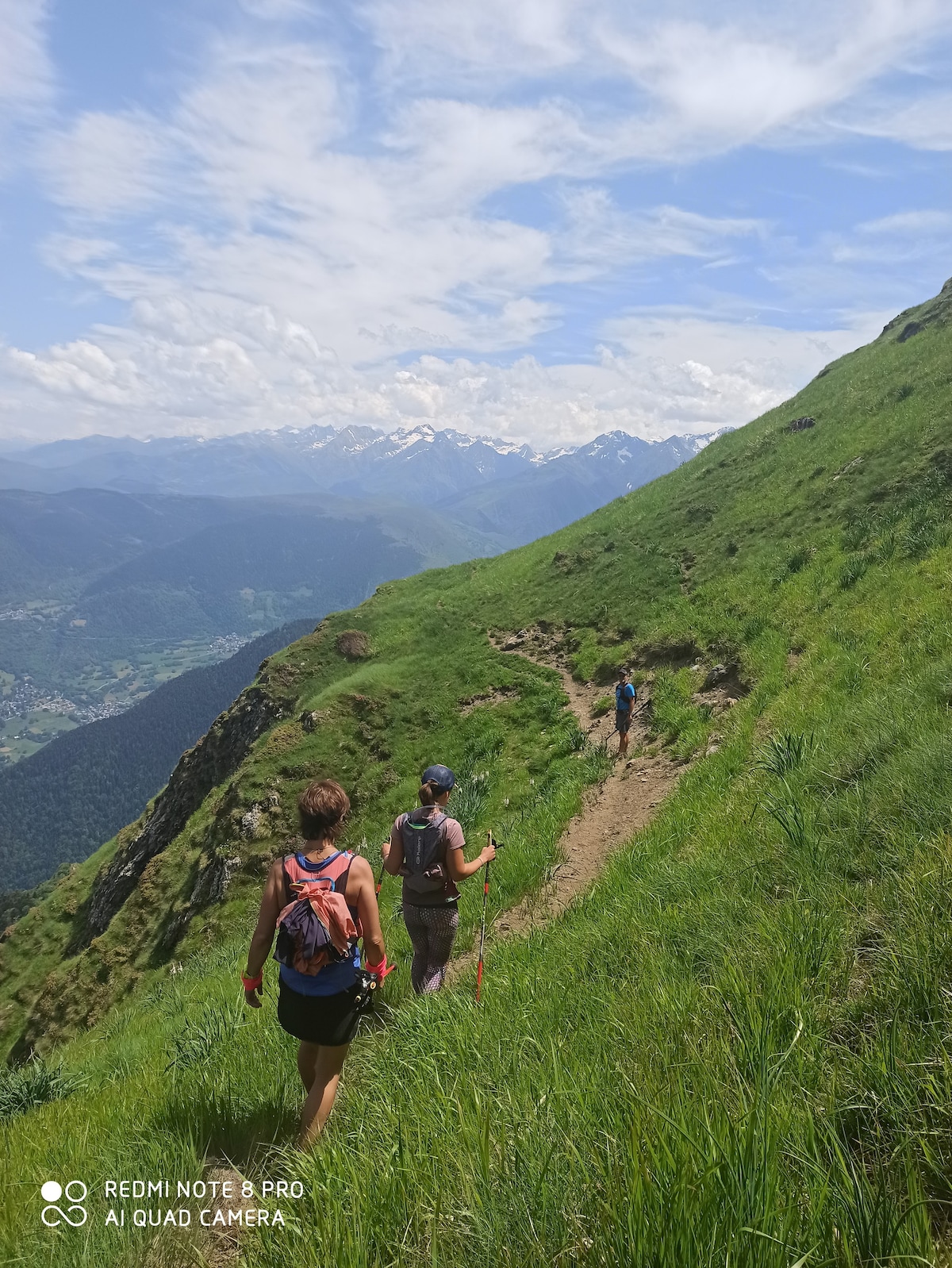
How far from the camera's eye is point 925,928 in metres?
3.01

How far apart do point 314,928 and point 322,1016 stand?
0.74 metres

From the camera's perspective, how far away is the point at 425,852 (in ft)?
20.8

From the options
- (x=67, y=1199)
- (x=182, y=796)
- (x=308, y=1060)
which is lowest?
(x=182, y=796)

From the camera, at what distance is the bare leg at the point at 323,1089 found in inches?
166

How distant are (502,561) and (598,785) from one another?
26563 millimetres

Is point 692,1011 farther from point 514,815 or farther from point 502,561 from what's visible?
point 502,561

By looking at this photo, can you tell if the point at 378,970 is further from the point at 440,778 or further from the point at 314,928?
the point at 440,778

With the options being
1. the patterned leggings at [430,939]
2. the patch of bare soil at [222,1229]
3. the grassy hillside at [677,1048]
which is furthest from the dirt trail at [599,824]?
the patch of bare soil at [222,1229]

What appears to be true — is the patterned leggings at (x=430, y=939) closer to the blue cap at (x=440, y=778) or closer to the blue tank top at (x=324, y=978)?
the blue cap at (x=440, y=778)

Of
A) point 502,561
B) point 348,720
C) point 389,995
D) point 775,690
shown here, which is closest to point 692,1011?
point 389,995

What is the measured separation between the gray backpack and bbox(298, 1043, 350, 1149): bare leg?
2.02m

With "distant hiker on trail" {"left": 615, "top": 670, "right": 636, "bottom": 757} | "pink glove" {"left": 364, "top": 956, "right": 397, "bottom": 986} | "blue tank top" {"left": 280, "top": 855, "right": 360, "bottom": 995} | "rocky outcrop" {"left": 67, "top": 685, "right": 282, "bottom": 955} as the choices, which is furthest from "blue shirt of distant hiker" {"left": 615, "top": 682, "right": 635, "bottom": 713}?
"rocky outcrop" {"left": 67, "top": 685, "right": 282, "bottom": 955}

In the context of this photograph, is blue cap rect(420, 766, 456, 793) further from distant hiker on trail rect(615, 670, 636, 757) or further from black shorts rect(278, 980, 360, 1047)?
distant hiker on trail rect(615, 670, 636, 757)

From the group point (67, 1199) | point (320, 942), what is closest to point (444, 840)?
point (320, 942)
